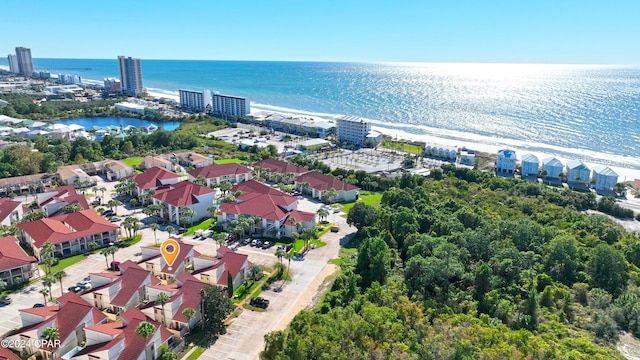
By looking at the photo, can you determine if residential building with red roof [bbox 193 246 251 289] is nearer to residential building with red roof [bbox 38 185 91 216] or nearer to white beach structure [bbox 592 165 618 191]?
residential building with red roof [bbox 38 185 91 216]

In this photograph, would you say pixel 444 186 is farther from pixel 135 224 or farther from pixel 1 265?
pixel 1 265

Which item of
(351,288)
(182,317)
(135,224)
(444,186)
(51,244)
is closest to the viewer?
(182,317)

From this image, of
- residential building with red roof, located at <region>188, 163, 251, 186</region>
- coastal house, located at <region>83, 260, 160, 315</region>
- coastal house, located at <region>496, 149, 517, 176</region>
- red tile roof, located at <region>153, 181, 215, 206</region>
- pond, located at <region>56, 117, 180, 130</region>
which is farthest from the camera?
pond, located at <region>56, 117, 180, 130</region>

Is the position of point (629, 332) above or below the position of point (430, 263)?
below

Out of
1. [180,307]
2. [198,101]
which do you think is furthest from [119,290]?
[198,101]

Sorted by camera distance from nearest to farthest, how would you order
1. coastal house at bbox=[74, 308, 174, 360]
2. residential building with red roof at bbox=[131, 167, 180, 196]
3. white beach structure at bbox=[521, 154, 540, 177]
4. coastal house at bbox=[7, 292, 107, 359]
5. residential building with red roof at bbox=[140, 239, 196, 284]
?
coastal house at bbox=[74, 308, 174, 360] → coastal house at bbox=[7, 292, 107, 359] → residential building with red roof at bbox=[140, 239, 196, 284] → residential building with red roof at bbox=[131, 167, 180, 196] → white beach structure at bbox=[521, 154, 540, 177]

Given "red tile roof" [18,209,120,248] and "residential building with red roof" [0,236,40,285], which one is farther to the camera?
"red tile roof" [18,209,120,248]

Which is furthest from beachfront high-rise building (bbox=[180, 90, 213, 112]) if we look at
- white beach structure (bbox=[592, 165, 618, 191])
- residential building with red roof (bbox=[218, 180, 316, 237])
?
white beach structure (bbox=[592, 165, 618, 191])

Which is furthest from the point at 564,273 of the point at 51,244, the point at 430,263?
the point at 51,244
